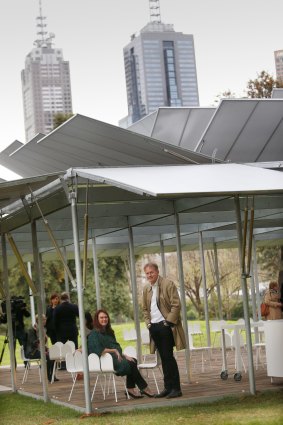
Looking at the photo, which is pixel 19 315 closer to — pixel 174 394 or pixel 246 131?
pixel 246 131

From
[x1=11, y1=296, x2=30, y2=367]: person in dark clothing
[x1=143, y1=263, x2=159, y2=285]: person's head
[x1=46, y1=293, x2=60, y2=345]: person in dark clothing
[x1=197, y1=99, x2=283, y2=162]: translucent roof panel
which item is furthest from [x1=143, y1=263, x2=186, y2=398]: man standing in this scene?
[x1=197, y1=99, x2=283, y2=162]: translucent roof panel

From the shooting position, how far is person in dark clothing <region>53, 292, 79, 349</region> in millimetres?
16625

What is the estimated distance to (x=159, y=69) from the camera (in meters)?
135

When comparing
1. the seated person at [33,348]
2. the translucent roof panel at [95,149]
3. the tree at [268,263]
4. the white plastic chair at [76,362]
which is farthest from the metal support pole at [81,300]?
the tree at [268,263]

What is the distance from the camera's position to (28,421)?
11039 millimetres

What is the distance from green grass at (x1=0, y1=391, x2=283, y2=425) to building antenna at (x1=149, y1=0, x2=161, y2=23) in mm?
115594

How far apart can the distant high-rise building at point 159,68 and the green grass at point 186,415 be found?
111800 millimetres

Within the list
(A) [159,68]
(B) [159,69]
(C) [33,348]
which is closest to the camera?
(C) [33,348]

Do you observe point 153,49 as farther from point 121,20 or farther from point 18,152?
point 18,152

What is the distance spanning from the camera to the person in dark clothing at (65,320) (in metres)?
16.6

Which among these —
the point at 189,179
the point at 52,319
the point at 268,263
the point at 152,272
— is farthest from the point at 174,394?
the point at 268,263

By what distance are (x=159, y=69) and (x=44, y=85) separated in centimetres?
2183

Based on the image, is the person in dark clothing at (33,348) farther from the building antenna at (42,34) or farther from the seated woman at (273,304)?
the building antenna at (42,34)

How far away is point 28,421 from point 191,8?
90787mm
